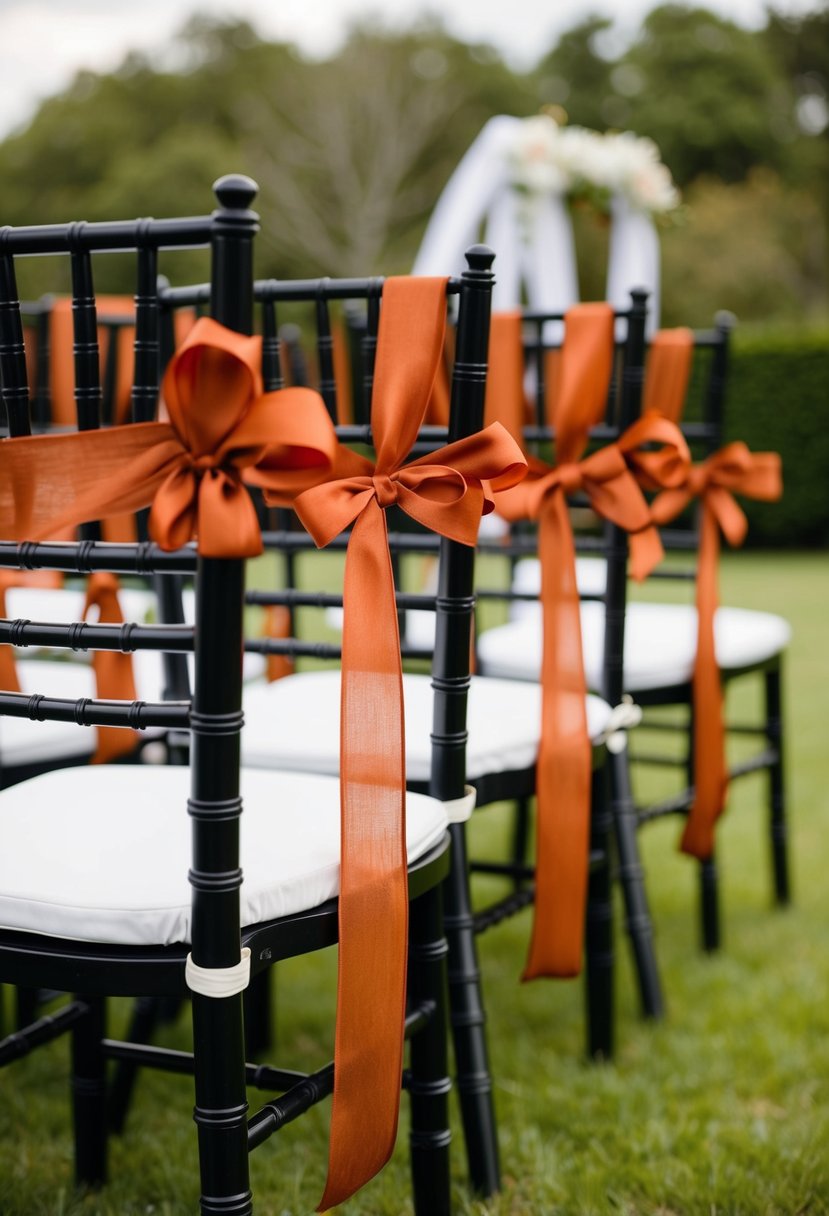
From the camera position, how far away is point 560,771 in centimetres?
192

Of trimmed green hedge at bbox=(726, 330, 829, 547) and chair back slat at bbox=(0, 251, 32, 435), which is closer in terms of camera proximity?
chair back slat at bbox=(0, 251, 32, 435)

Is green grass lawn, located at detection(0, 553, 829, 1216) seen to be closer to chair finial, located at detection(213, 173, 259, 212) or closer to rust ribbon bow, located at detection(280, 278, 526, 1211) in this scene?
rust ribbon bow, located at detection(280, 278, 526, 1211)

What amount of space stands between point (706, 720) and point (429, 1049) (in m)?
→ 1.21

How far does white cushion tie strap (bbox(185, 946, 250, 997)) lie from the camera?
46.1 inches

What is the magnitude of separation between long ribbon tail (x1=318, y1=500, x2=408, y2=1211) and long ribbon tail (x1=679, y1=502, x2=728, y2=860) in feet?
4.42

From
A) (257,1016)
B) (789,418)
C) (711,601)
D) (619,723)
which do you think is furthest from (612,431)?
(789,418)

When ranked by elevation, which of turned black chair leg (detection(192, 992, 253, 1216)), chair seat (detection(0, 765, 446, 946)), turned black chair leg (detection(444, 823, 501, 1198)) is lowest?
turned black chair leg (detection(444, 823, 501, 1198))

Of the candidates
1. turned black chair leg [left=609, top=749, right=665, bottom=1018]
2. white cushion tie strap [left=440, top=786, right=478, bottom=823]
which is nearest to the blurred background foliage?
turned black chair leg [left=609, top=749, right=665, bottom=1018]

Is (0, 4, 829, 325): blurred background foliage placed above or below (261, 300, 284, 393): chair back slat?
above

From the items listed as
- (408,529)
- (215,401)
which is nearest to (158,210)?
(408,529)

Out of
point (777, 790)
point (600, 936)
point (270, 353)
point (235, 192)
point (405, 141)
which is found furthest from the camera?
point (405, 141)

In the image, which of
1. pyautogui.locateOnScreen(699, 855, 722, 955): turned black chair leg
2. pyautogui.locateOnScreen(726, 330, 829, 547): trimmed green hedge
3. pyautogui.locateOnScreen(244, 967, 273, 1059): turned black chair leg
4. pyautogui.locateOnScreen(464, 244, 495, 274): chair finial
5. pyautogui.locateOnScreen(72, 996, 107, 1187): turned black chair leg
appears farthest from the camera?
pyautogui.locateOnScreen(726, 330, 829, 547): trimmed green hedge

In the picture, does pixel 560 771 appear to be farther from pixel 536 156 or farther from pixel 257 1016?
pixel 536 156

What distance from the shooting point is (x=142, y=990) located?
120cm
